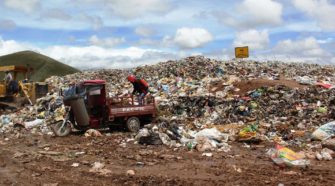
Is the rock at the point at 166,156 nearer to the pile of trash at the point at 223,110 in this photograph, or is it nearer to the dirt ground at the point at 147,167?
the dirt ground at the point at 147,167

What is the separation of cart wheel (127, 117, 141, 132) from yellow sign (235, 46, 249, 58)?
12.1 metres

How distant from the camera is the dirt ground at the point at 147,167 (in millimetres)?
6062

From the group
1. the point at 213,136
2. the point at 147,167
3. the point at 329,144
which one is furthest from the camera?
the point at 213,136

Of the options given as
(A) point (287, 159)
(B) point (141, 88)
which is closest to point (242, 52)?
(B) point (141, 88)

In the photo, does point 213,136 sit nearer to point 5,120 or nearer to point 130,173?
point 130,173

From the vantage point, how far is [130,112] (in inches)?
464

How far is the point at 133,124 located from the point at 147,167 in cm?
481

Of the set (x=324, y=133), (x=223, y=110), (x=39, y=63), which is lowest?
(x=324, y=133)

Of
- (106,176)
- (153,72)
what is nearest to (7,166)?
(106,176)

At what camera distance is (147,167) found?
7.00 meters

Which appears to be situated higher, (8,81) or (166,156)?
(8,81)

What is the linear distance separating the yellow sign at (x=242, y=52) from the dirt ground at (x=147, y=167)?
14.0 m

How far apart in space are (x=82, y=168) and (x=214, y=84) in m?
10.8

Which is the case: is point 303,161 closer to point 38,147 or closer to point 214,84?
point 38,147
